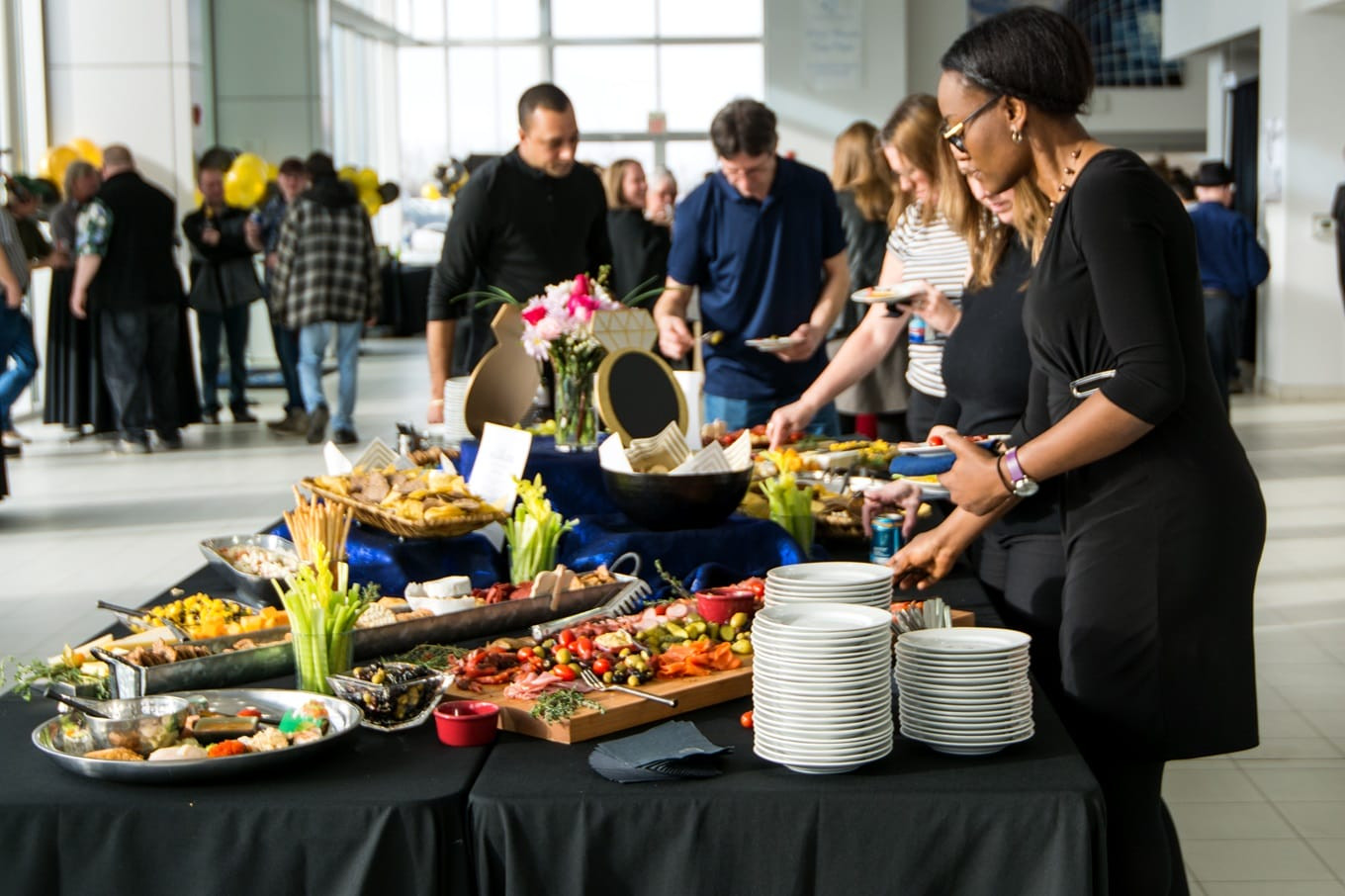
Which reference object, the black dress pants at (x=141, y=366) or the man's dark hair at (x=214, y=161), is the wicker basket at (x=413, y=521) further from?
the man's dark hair at (x=214, y=161)

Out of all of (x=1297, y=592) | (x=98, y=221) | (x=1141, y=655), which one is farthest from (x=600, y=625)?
(x=98, y=221)

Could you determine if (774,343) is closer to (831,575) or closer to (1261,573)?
(831,575)

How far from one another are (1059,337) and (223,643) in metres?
1.23

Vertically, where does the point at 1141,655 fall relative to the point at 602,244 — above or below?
below

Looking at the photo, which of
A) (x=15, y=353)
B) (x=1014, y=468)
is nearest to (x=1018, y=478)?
(x=1014, y=468)

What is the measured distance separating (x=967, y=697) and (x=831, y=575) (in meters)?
0.40

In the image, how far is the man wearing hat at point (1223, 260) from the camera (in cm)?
995

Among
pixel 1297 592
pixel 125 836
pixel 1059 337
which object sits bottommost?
pixel 1297 592

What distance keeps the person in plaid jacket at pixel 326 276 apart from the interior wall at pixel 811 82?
7.77 m

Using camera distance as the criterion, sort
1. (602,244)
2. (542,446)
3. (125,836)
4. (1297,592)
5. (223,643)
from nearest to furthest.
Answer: (125,836) → (223,643) → (542,446) → (602,244) → (1297,592)

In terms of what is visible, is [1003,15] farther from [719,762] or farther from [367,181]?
[367,181]

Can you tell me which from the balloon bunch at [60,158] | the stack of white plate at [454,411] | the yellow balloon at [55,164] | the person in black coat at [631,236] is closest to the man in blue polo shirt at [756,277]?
the stack of white plate at [454,411]

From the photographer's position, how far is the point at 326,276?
349 inches

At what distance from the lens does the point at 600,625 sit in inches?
90.8
